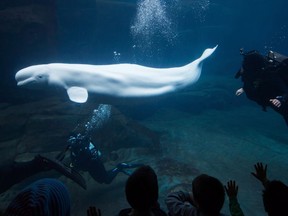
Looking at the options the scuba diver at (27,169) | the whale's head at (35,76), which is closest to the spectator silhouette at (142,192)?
the scuba diver at (27,169)

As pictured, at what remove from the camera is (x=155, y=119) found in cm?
1559

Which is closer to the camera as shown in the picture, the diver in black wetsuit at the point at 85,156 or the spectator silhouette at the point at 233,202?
the spectator silhouette at the point at 233,202

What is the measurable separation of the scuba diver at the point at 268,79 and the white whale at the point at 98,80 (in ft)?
7.83

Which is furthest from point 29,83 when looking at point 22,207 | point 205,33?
point 205,33

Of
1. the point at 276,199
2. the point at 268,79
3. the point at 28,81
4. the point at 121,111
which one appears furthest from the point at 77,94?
the point at 121,111

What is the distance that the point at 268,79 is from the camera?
19.7 feet

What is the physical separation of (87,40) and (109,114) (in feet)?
28.1

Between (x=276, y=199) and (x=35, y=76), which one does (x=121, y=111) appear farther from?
(x=276, y=199)

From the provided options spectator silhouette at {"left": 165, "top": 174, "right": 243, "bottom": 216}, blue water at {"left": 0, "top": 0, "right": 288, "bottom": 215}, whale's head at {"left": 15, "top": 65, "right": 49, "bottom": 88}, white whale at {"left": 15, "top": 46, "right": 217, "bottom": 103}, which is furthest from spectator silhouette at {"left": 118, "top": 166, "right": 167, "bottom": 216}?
whale's head at {"left": 15, "top": 65, "right": 49, "bottom": 88}

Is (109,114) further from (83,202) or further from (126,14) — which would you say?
(126,14)

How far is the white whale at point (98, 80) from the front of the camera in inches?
273

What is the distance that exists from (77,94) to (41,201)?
485cm

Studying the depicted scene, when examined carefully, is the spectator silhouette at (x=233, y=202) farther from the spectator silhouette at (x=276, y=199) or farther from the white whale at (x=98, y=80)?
the white whale at (x=98, y=80)

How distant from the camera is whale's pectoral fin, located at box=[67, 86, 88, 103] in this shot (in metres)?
6.66
